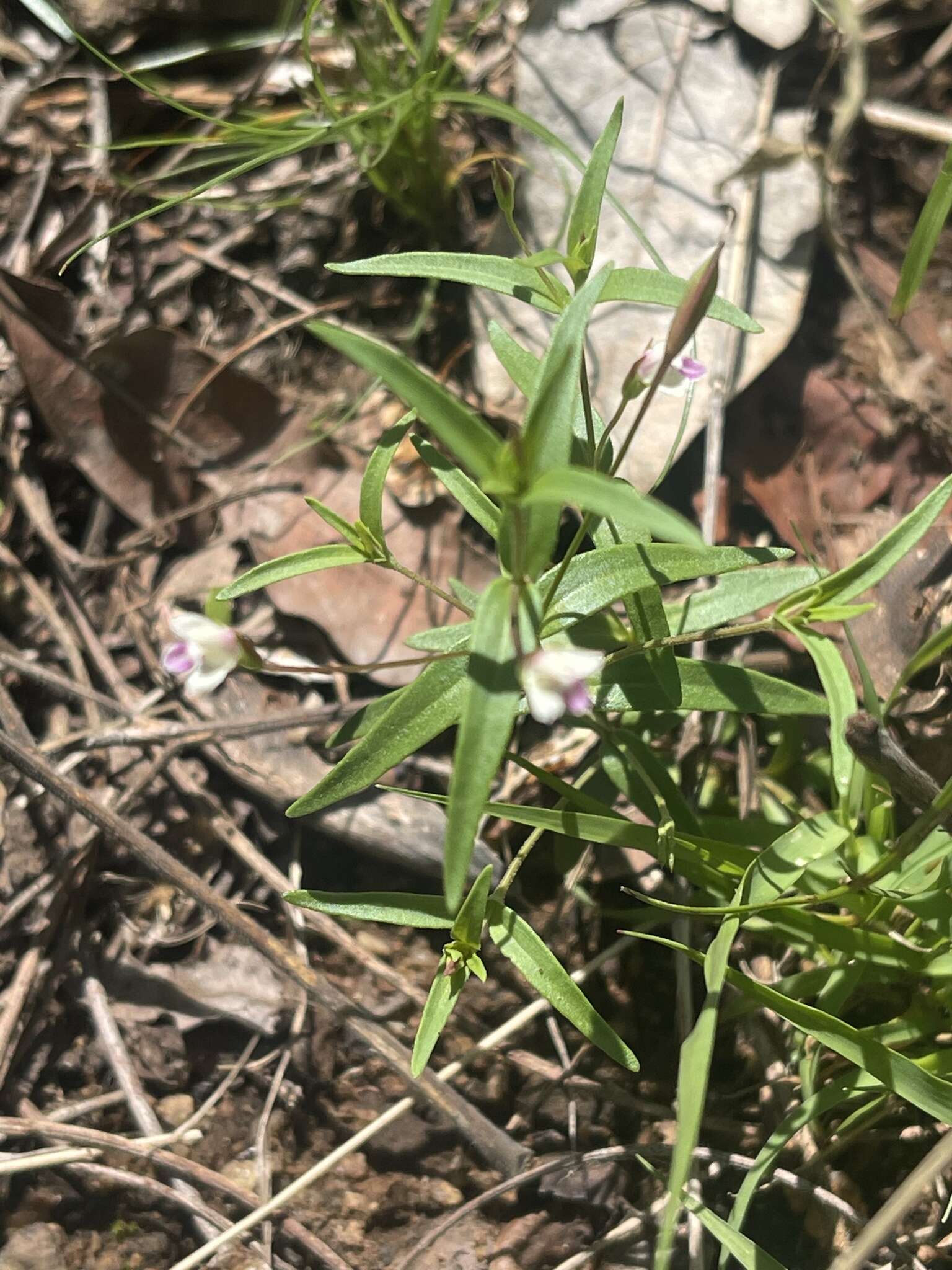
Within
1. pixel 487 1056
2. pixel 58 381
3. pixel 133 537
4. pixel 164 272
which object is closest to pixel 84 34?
pixel 164 272

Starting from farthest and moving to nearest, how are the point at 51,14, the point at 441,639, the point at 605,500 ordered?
the point at 51,14
the point at 441,639
the point at 605,500

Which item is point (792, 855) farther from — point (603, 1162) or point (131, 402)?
point (131, 402)

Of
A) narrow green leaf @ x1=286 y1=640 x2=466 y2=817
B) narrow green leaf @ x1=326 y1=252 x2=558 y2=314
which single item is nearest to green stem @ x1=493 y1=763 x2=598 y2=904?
narrow green leaf @ x1=286 y1=640 x2=466 y2=817

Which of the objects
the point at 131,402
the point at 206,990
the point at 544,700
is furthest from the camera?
the point at 131,402

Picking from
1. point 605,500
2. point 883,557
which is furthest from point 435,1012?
point 883,557

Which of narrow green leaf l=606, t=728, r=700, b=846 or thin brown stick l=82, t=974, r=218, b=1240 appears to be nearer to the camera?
narrow green leaf l=606, t=728, r=700, b=846

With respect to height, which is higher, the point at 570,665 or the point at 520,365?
the point at 520,365

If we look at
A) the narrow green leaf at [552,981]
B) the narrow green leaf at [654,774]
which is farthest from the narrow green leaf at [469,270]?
the narrow green leaf at [552,981]

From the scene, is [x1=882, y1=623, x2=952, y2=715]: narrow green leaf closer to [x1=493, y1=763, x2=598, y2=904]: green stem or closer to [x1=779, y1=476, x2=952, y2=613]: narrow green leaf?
[x1=779, y1=476, x2=952, y2=613]: narrow green leaf
